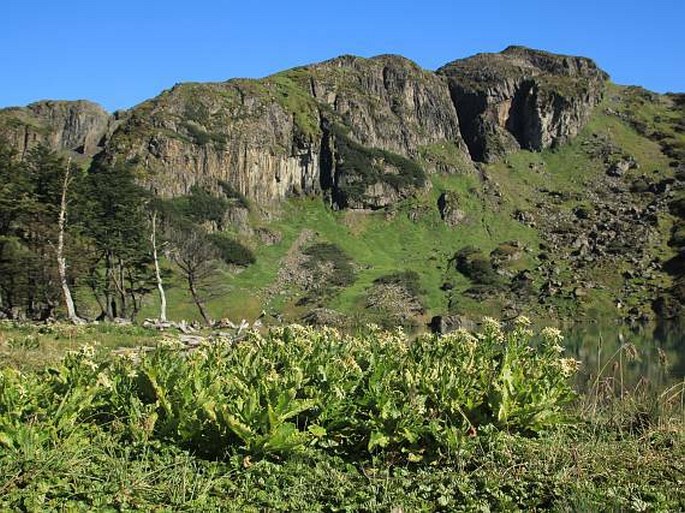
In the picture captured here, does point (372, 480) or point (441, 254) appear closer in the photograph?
point (372, 480)

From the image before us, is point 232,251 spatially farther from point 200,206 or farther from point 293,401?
point 293,401

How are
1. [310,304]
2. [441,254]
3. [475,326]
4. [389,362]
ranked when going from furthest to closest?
[441,254]
[310,304]
[475,326]
[389,362]

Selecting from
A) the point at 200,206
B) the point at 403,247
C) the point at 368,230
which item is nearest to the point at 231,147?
the point at 200,206

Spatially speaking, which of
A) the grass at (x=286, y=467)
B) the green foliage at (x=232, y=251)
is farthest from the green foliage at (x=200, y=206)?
the grass at (x=286, y=467)

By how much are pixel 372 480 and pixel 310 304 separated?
126 meters

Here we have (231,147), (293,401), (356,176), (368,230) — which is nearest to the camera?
(293,401)

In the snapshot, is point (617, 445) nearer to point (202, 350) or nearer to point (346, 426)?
point (346, 426)

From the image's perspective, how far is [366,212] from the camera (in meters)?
191

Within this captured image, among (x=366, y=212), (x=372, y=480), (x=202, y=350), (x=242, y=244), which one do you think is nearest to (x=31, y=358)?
(x=202, y=350)

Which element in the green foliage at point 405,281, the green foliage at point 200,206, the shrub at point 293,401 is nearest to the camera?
the shrub at point 293,401

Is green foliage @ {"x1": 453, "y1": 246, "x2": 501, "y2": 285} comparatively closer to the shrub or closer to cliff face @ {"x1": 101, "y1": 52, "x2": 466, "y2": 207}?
cliff face @ {"x1": 101, "y1": 52, "x2": 466, "y2": 207}

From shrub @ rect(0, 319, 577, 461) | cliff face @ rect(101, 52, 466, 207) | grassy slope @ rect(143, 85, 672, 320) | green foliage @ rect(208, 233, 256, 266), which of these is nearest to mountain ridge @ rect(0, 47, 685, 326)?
cliff face @ rect(101, 52, 466, 207)

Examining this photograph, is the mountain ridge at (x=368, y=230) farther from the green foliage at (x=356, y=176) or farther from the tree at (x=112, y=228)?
the tree at (x=112, y=228)

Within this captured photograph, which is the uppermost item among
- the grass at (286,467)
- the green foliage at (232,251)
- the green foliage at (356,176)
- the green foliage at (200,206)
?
the green foliage at (356,176)
